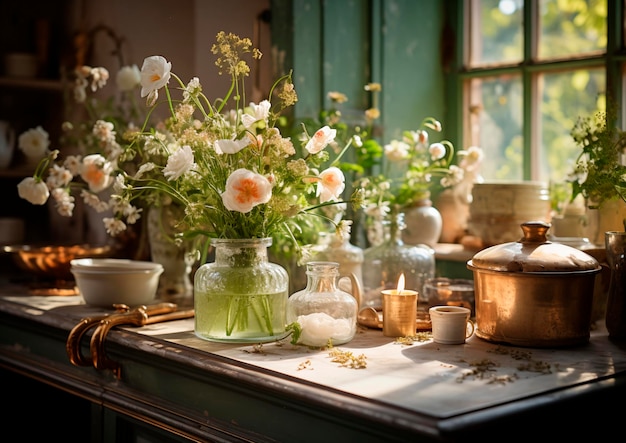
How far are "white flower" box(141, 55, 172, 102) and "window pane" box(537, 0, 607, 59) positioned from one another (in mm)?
1487

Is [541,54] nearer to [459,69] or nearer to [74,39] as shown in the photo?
[459,69]

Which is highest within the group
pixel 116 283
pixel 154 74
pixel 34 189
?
pixel 154 74

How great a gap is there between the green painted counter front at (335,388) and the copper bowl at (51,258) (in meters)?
0.43

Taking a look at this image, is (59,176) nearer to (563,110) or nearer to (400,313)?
(400,313)

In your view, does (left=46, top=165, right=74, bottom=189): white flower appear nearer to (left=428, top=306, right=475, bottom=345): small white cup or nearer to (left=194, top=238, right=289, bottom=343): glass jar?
(left=194, top=238, right=289, bottom=343): glass jar

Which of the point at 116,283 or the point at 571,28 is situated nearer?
the point at 116,283

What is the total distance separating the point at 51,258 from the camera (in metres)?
2.79

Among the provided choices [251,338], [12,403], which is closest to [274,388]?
[251,338]

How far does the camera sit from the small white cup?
1.96 m

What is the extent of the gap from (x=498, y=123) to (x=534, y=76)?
0.69ft

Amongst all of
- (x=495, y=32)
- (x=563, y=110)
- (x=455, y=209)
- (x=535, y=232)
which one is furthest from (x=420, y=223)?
(x=535, y=232)

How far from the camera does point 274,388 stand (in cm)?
164

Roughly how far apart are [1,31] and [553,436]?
245 cm

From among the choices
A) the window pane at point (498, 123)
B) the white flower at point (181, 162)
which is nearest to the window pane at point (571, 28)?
the window pane at point (498, 123)
